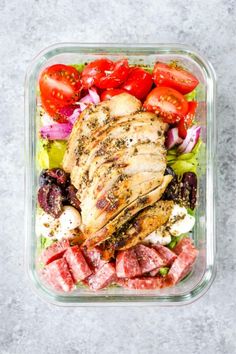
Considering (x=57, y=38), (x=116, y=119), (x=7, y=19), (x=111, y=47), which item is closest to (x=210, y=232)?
(x=116, y=119)

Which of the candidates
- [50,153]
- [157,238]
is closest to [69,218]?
[50,153]

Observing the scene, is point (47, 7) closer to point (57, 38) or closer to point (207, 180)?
point (57, 38)

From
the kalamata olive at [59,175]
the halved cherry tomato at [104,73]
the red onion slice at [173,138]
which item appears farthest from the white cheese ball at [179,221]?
the halved cherry tomato at [104,73]

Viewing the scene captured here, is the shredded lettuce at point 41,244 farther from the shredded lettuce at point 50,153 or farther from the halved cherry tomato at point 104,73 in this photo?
the halved cherry tomato at point 104,73

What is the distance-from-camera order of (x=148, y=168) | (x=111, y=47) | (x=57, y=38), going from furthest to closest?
1. (x=57, y=38)
2. (x=111, y=47)
3. (x=148, y=168)

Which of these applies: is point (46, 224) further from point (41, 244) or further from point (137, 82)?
point (137, 82)

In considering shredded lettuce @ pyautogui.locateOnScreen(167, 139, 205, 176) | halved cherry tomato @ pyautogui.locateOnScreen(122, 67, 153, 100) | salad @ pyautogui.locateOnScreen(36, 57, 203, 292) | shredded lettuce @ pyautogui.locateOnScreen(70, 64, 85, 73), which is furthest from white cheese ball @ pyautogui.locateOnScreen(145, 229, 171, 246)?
shredded lettuce @ pyautogui.locateOnScreen(70, 64, 85, 73)
